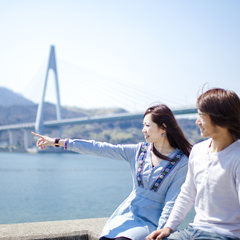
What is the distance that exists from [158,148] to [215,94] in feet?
1.41

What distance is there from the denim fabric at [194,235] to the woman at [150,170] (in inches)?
5.1

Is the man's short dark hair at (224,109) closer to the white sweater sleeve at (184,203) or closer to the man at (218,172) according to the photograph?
the man at (218,172)

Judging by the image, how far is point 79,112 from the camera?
62.1 m

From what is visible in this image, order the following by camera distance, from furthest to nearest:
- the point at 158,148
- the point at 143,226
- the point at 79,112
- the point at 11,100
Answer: the point at 11,100 < the point at 79,112 < the point at 158,148 < the point at 143,226

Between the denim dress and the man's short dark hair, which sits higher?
the man's short dark hair

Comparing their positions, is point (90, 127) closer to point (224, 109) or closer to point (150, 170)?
point (150, 170)

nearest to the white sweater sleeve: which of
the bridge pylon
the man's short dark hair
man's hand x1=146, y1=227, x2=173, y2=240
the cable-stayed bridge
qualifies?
man's hand x1=146, y1=227, x2=173, y2=240

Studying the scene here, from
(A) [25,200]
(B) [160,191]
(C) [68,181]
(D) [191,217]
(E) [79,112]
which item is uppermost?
(B) [160,191]

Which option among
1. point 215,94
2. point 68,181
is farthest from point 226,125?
point 68,181

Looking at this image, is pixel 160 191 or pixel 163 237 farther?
pixel 160 191

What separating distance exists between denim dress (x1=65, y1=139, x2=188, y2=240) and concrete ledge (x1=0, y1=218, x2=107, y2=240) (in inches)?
7.2

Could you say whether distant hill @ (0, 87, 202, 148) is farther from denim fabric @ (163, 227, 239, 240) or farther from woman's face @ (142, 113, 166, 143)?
denim fabric @ (163, 227, 239, 240)

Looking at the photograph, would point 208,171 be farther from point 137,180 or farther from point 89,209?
point 89,209

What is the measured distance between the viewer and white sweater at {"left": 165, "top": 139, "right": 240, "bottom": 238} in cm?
87
